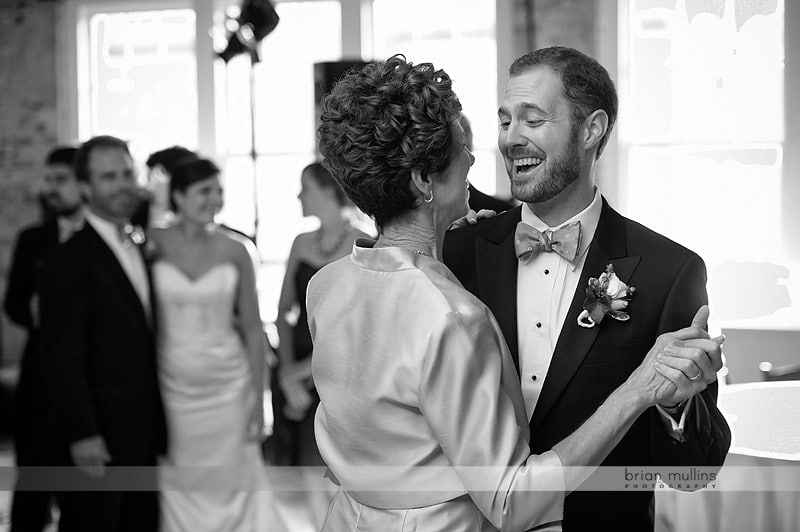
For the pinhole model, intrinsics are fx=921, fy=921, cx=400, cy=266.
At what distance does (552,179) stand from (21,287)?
10.2 feet

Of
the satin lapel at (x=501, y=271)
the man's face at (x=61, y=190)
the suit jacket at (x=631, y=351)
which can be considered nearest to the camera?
the suit jacket at (x=631, y=351)

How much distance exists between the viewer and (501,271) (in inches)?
64.0

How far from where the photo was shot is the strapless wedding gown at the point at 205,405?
11.7 ft

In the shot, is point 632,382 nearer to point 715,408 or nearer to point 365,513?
point 715,408

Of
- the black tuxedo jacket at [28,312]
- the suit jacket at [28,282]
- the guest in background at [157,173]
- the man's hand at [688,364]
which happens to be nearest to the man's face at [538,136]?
the man's hand at [688,364]

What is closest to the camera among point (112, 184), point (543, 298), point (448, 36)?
point (543, 298)

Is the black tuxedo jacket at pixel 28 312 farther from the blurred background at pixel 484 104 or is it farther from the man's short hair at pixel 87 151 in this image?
the blurred background at pixel 484 104

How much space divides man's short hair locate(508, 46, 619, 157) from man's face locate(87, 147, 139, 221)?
1.99 metres

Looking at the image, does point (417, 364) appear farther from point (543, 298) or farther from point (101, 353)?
point (101, 353)

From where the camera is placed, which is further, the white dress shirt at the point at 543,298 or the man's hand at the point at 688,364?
the white dress shirt at the point at 543,298

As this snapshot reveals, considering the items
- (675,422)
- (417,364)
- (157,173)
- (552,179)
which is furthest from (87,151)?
(675,422)

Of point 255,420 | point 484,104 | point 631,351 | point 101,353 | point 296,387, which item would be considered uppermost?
point 484,104

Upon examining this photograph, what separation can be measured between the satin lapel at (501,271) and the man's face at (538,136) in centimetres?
15

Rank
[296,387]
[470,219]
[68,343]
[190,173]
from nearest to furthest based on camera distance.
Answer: [470,219], [68,343], [190,173], [296,387]
